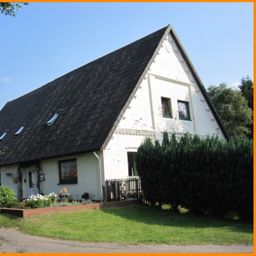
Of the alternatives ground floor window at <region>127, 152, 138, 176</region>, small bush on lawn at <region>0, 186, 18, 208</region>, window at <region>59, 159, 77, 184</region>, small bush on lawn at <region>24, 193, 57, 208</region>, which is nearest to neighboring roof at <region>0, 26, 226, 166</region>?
window at <region>59, 159, 77, 184</region>

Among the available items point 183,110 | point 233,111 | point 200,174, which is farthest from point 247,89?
point 200,174

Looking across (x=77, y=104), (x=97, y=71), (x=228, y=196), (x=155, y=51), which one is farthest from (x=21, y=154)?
(x=228, y=196)

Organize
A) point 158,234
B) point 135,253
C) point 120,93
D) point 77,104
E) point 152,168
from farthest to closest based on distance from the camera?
1. point 77,104
2. point 120,93
3. point 152,168
4. point 158,234
5. point 135,253

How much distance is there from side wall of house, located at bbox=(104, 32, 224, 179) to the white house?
0.15 feet

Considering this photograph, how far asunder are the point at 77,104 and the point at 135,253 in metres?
15.5

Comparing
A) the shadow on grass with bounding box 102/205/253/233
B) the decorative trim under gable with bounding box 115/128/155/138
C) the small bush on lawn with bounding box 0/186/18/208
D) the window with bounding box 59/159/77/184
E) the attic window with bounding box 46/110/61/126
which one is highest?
the attic window with bounding box 46/110/61/126

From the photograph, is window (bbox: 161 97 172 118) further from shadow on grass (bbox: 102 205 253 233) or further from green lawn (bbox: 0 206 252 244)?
green lawn (bbox: 0 206 252 244)

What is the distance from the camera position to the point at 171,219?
15.7 metres

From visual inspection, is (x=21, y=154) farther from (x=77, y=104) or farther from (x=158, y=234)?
A: (x=158, y=234)

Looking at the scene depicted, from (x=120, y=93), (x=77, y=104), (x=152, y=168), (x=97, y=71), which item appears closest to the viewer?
(x=152, y=168)

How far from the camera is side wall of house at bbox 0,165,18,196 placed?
26855 mm

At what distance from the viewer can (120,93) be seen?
21.8 metres

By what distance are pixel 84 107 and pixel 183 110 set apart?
5.79 m

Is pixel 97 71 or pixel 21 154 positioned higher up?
pixel 97 71
